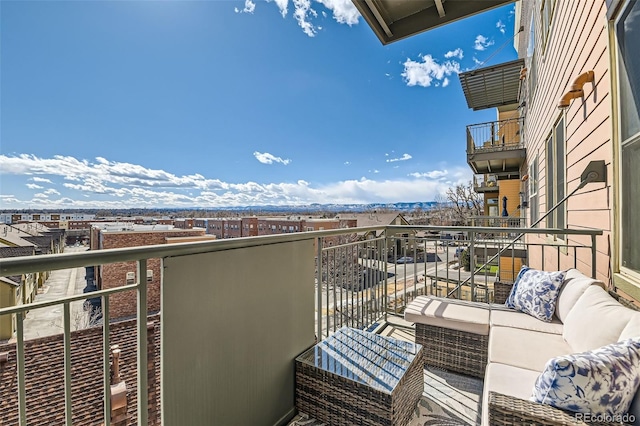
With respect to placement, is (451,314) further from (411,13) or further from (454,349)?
(411,13)

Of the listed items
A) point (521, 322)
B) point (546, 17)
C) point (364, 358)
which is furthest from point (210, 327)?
point (546, 17)

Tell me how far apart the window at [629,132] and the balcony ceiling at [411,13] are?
95 centimetres

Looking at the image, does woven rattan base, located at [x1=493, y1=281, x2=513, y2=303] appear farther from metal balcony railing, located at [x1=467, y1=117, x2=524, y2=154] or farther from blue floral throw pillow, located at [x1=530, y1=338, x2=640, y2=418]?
metal balcony railing, located at [x1=467, y1=117, x2=524, y2=154]

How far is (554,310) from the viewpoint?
2.32 m

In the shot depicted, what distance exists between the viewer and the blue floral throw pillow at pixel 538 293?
2.33 m

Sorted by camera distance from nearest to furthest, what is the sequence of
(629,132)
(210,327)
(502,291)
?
(210,327) → (629,132) → (502,291)

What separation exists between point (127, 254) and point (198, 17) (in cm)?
1022

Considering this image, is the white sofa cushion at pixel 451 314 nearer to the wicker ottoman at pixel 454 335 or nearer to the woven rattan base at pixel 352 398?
the wicker ottoman at pixel 454 335

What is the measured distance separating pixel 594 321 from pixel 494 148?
831cm

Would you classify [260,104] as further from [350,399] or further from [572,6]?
[350,399]

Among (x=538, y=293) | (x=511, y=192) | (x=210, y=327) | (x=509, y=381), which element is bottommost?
(x=509, y=381)

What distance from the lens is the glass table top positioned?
5.80ft

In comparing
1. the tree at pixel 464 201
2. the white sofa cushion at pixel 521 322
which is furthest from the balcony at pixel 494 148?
the tree at pixel 464 201

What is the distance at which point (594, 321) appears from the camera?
5.33 ft
